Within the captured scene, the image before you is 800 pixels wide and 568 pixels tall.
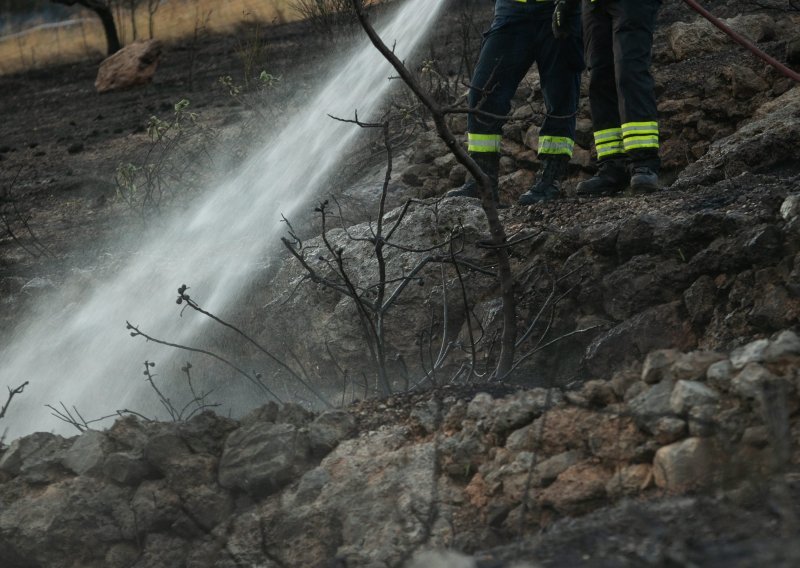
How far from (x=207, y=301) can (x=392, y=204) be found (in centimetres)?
135

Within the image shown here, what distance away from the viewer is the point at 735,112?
21.1 feet

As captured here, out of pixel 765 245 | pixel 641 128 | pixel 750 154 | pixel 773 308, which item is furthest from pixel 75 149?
pixel 773 308

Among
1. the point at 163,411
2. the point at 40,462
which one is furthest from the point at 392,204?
the point at 40,462

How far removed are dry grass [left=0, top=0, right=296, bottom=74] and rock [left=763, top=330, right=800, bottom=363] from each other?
13.5m

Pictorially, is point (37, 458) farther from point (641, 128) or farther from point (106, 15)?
point (106, 15)

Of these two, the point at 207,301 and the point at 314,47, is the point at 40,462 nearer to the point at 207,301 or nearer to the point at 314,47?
the point at 207,301

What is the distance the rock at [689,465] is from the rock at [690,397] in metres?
0.09

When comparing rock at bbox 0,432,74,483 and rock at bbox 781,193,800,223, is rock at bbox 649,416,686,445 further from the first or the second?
rock at bbox 0,432,74,483

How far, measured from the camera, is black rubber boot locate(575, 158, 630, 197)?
18.1 feet

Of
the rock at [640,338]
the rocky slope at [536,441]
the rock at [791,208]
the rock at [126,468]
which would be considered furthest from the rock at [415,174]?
the rock at [126,468]

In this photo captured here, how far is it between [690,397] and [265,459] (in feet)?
4.10

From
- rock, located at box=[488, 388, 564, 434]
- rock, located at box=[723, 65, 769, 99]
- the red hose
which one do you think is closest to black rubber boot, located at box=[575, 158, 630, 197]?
the red hose

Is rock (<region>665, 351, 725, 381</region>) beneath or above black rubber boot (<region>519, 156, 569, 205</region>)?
beneath

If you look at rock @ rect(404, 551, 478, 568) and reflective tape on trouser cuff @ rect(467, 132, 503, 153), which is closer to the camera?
rock @ rect(404, 551, 478, 568)
